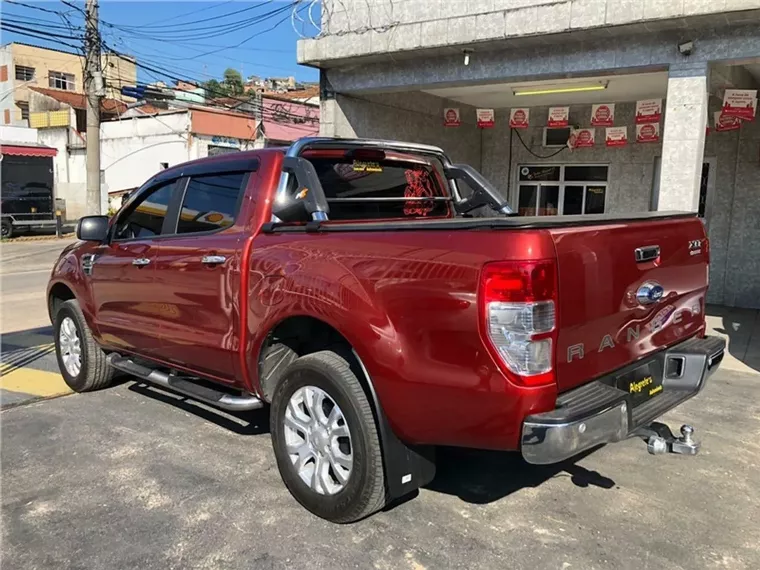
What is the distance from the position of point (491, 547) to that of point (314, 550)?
2.82 feet

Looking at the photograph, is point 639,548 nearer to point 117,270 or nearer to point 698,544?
point 698,544

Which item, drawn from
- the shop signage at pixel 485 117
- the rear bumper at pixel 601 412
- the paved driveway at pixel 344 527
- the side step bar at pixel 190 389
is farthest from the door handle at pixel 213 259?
the shop signage at pixel 485 117

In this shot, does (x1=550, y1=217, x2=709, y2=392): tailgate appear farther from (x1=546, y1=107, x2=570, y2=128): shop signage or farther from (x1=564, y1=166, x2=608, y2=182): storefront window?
(x1=564, y1=166, x2=608, y2=182): storefront window

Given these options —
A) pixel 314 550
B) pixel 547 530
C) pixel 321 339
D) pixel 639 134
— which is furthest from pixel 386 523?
pixel 639 134

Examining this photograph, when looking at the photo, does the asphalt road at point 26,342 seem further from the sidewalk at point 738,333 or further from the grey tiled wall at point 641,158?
the sidewalk at point 738,333

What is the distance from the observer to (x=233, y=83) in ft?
209

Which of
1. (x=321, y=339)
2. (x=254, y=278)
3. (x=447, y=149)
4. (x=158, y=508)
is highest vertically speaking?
(x=447, y=149)

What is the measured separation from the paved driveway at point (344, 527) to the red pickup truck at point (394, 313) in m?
0.30

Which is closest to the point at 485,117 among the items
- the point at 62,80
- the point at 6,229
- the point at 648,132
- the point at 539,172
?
the point at 539,172

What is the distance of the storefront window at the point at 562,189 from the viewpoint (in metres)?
11.9

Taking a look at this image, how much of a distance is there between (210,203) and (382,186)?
3.86 ft

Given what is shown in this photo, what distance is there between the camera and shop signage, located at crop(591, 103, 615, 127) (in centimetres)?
1079

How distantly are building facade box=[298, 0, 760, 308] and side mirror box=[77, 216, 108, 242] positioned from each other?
16.6 ft

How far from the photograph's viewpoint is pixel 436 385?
2.79m
